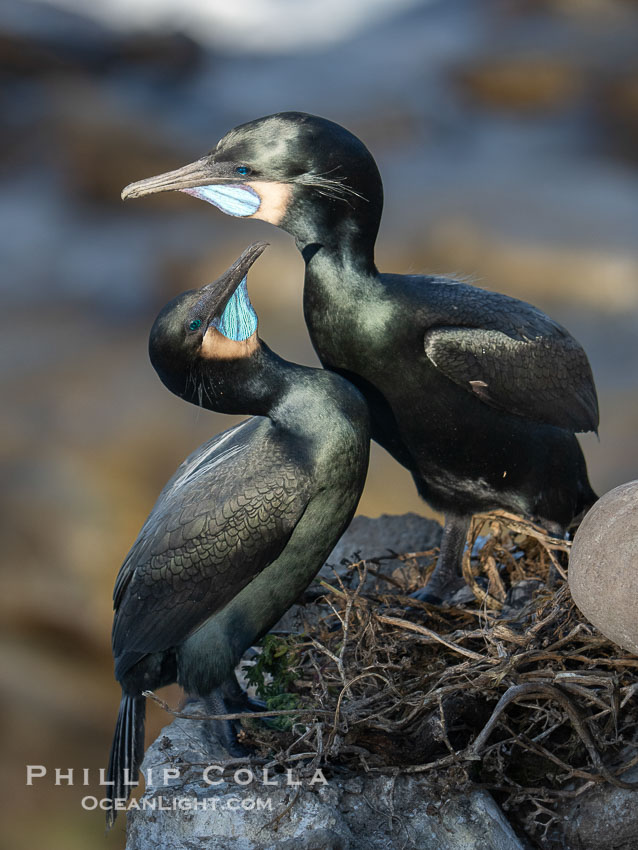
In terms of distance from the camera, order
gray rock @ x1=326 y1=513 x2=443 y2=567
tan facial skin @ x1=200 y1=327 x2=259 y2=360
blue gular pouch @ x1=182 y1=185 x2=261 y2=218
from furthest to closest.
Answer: gray rock @ x1=326 y1=513 x2=443 y2=567 → blue gular pouch @ x1=182 y1=185 x2=261 y2=218 → tan facial skin @ x1=200 y1=327 x2=259 y2=360

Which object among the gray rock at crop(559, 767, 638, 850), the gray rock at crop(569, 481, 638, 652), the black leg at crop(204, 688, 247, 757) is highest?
the gray rock at crop(569, 481, 638, 652)

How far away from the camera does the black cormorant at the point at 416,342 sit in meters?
1.41

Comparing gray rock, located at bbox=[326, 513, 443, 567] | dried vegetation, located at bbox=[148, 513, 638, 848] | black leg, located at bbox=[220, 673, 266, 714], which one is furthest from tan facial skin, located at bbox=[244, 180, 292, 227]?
gray rock, located at bbox=[326, 513, 443, 567]

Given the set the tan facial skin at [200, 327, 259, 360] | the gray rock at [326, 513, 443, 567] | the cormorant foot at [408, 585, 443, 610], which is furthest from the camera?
the gray rock at [326, 513, 443, 567]

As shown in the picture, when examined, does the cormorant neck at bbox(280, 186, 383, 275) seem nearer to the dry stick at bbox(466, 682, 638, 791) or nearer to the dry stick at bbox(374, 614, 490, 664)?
the dry stick at bbox(374, 614, 490, 664)

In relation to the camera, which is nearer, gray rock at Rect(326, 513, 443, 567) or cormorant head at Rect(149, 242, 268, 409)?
cormorant head at Rect(149, 242, 268, 409)

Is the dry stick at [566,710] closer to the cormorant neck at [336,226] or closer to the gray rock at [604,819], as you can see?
the gray rock at [604,819]

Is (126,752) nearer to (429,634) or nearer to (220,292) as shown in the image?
(429,634)

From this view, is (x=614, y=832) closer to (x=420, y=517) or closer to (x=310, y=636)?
(x=310, y=636)

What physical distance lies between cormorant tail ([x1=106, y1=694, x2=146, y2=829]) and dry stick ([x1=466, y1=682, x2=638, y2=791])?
474 millimetres

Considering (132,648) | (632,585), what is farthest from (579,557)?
(132,648)

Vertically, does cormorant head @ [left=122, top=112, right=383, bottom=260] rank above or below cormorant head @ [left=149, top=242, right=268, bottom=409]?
above

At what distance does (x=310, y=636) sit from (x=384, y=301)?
533 mm

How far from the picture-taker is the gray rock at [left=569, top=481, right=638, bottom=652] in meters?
1.21
